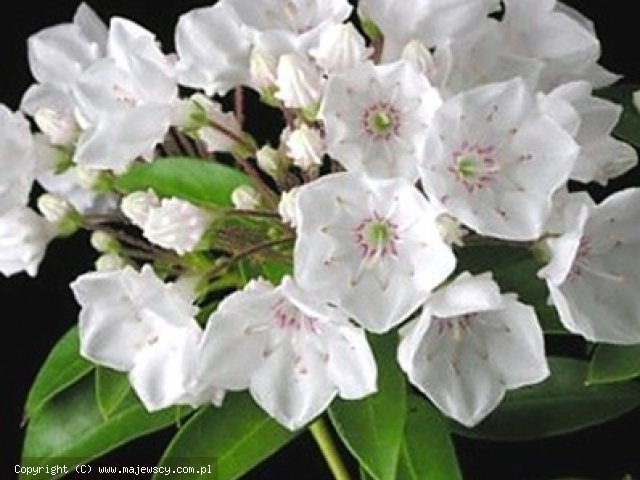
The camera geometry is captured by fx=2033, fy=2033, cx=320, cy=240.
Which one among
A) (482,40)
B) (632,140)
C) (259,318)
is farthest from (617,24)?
(259,318)

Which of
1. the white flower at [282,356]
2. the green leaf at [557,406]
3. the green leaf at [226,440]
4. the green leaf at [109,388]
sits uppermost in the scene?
the white flower at [282,356]

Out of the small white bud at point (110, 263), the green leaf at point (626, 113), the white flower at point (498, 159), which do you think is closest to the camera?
the white flower at point (498, 159)

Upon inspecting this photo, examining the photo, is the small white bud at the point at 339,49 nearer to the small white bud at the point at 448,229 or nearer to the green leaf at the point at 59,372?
the small white bud at the point at 448,229

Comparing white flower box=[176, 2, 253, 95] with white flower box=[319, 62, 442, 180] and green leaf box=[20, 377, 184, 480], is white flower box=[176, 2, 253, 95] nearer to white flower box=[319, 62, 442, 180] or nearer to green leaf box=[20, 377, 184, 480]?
white flower box=[319, 62, 442, 180]

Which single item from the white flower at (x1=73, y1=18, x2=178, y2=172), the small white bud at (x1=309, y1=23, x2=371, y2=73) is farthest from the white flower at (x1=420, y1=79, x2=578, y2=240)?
the white flower at (x1=73, y1=18, x2=178, y2=172)

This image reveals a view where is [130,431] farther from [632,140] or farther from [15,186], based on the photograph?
[632,140]

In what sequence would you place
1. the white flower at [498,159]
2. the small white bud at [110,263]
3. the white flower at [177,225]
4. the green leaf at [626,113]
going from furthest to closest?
the green leaf at [626,113] → the small white bud at [110,263] → the white flower at [177,225] → the white flower at [498,159]

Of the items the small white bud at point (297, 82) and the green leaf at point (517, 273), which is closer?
the small white bud at point (297, 82)

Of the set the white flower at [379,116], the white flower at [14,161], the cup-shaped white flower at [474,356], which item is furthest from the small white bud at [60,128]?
the cup-shaped white flower at [474,356]

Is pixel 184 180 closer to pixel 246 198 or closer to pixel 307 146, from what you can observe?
pixel 246 198
